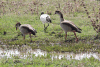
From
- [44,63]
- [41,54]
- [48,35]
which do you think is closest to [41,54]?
[41,54]

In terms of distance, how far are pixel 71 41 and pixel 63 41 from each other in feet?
1.44

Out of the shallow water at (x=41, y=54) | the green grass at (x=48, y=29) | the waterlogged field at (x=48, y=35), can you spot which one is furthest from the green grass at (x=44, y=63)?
the green grass at (x=48, y=29)

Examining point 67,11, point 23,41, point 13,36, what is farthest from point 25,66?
point 67,11

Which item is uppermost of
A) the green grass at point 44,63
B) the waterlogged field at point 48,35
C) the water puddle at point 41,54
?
the waterlogged field at point 48,35

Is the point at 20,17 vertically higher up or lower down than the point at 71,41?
higher up

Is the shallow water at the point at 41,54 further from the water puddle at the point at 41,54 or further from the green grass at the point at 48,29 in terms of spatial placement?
the green grass at the point at 48,29

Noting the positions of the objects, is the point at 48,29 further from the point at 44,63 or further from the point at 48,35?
the point at 44,63

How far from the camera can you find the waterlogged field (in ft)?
26.3

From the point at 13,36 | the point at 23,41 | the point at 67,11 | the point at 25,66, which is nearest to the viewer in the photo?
the point at 25,66

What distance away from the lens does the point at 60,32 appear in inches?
513

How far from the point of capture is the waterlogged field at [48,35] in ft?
26.3

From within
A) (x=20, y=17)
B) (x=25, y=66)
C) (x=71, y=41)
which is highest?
(x=20, y=17)

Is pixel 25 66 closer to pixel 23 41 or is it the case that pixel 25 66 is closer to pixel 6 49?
pixel 6 49

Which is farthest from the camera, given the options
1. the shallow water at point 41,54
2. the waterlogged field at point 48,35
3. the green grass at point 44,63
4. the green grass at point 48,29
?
the green grass at point 48,29
